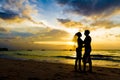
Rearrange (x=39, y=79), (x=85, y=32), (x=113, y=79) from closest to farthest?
(x=39, y=79) < (x=113, y=79) < (x=85, y=32)

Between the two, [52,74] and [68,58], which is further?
[68,58]

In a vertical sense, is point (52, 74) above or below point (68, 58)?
above

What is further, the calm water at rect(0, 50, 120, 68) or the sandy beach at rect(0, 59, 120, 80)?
the calm water at rect(0, 50, 120, 68)

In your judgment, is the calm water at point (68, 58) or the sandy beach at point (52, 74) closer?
the sandy beach at point (52, 74)

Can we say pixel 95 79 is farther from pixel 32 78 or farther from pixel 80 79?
pixel 32 78

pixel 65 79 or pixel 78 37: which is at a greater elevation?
Answer: pixel 78 37

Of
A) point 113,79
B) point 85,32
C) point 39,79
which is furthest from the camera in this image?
point 85,32

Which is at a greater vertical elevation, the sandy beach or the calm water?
the sandy beach

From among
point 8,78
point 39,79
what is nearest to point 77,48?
point 39,79

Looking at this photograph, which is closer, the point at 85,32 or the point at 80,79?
the point at 80,79

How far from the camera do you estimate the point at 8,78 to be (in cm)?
841

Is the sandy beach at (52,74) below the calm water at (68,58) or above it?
above

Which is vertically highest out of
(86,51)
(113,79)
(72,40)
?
(72,40)

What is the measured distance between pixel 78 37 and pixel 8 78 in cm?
468
